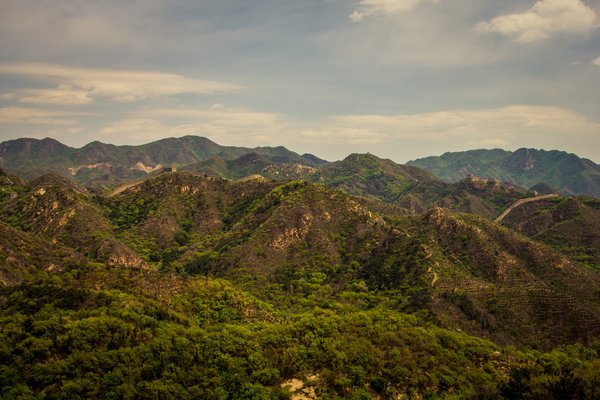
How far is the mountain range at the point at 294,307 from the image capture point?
202ft

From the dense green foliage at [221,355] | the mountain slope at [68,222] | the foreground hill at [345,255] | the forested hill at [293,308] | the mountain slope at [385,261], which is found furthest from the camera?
the mountain slope at [68,222]

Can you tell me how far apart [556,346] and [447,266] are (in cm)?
3730

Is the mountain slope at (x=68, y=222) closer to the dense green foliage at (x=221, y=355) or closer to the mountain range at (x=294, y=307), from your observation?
the mountain range at (x=294, y=307)

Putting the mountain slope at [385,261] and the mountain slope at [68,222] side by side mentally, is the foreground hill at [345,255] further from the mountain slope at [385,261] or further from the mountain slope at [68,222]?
the mountain slope at [68,222]

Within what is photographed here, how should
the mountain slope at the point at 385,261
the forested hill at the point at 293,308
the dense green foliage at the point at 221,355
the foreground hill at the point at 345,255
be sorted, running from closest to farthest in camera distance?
the dense green foliage at the point at 221,355 → the forested hill at the point at 293,308 → the mountain slope at the point at 385,261 → the foreground hill at the point at 345,255

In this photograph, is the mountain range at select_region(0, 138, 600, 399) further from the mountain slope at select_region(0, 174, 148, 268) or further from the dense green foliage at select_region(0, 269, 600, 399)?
the mountain slope at select_region(0, 174, 148, 268)

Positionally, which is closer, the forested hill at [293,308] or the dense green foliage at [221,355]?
the dense green foliage at [221,355]

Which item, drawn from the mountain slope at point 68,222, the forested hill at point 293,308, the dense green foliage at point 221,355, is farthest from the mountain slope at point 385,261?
the dense green foliage at point 221,355

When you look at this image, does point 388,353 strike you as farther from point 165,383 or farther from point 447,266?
point 447,266

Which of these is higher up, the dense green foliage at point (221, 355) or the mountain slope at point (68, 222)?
the mountain slope at point (68, 222)

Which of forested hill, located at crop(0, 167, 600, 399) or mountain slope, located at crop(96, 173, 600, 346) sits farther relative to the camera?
mountain slope, located at crop(96, 173, 600, 346)

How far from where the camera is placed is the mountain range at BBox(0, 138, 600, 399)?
202ft

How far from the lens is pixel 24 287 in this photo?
77375mm

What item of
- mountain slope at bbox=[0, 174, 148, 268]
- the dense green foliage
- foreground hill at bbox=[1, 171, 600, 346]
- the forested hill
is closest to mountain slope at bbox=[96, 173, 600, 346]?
foreground hill at bbox=[1, 171, 600, 346]
